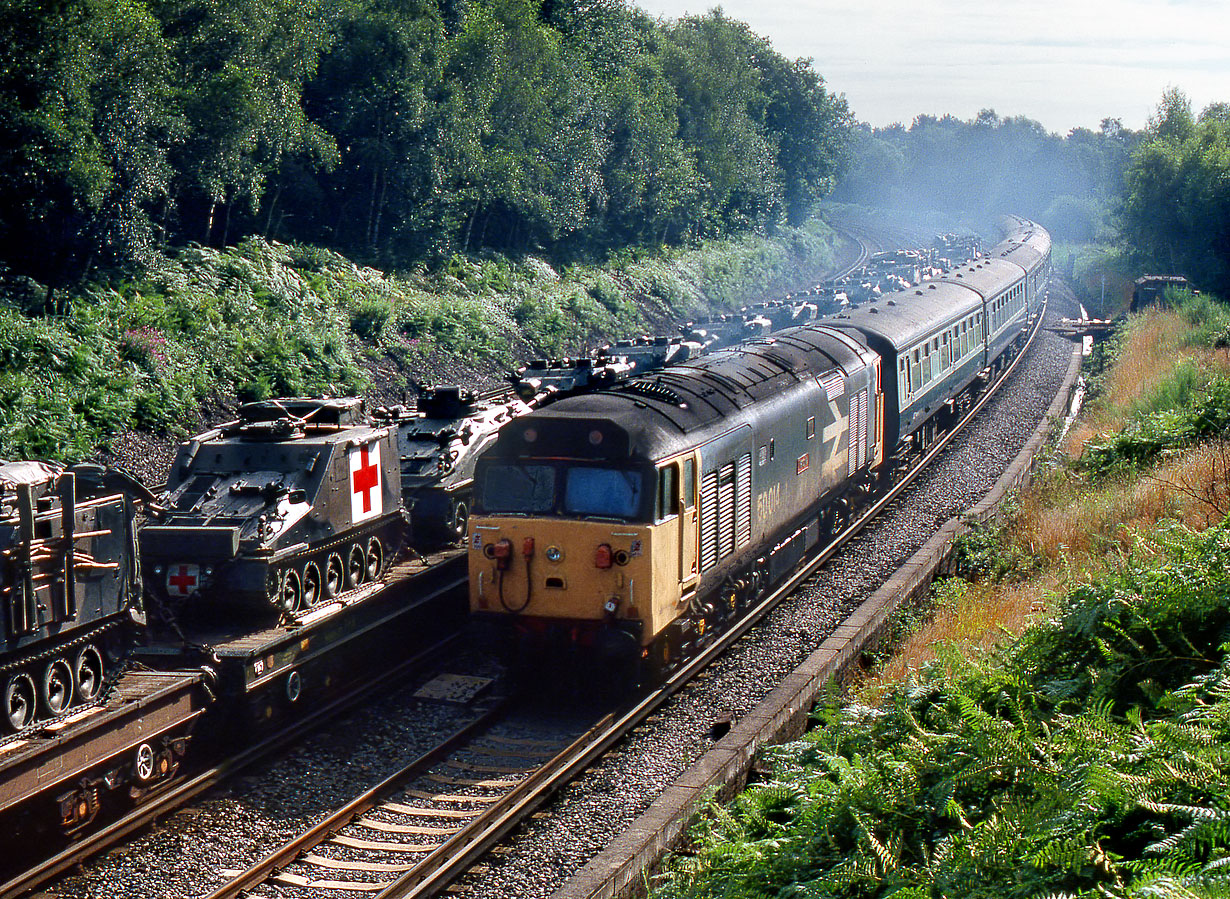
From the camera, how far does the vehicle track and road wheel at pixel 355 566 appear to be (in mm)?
12992

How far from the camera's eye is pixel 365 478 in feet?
43.1

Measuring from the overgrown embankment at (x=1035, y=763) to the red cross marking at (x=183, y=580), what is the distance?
5.60m

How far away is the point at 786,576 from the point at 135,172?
49.6 feet

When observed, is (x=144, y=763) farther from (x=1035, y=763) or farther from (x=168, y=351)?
(x=168, y=351)

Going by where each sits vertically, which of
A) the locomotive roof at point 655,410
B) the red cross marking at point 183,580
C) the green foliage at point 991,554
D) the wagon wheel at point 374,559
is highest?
the locomotive roof at point 655,410

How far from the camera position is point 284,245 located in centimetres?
3042

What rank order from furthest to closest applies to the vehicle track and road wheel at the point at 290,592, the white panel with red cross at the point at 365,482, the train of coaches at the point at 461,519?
the white panel with red cross at the point at 365,482
the vehicle track and road wheel at the point at 290,592
the train of coaches at the point at 461,519

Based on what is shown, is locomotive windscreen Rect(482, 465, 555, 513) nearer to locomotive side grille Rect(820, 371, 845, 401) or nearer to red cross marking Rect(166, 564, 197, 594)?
red cross marking Rect(166, 564, 197, 594)

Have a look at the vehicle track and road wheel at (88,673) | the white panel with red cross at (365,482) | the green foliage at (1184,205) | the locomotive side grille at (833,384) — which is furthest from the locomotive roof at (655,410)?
the green foliage at (1184,205)

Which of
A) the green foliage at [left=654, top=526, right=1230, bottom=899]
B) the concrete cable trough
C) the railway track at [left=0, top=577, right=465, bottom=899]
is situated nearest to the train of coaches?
the railway track at [left=0, top=577, right=465, bottom=899]

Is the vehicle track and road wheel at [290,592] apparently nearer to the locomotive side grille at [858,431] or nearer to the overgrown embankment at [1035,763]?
the overgrown embankment at [1035,763]

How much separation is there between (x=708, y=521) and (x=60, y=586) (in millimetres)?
6269

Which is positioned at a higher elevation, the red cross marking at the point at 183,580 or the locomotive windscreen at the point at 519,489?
the locomotive windscreen at the point at 519,489

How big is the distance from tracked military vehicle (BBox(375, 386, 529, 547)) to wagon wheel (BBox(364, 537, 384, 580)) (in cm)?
109
